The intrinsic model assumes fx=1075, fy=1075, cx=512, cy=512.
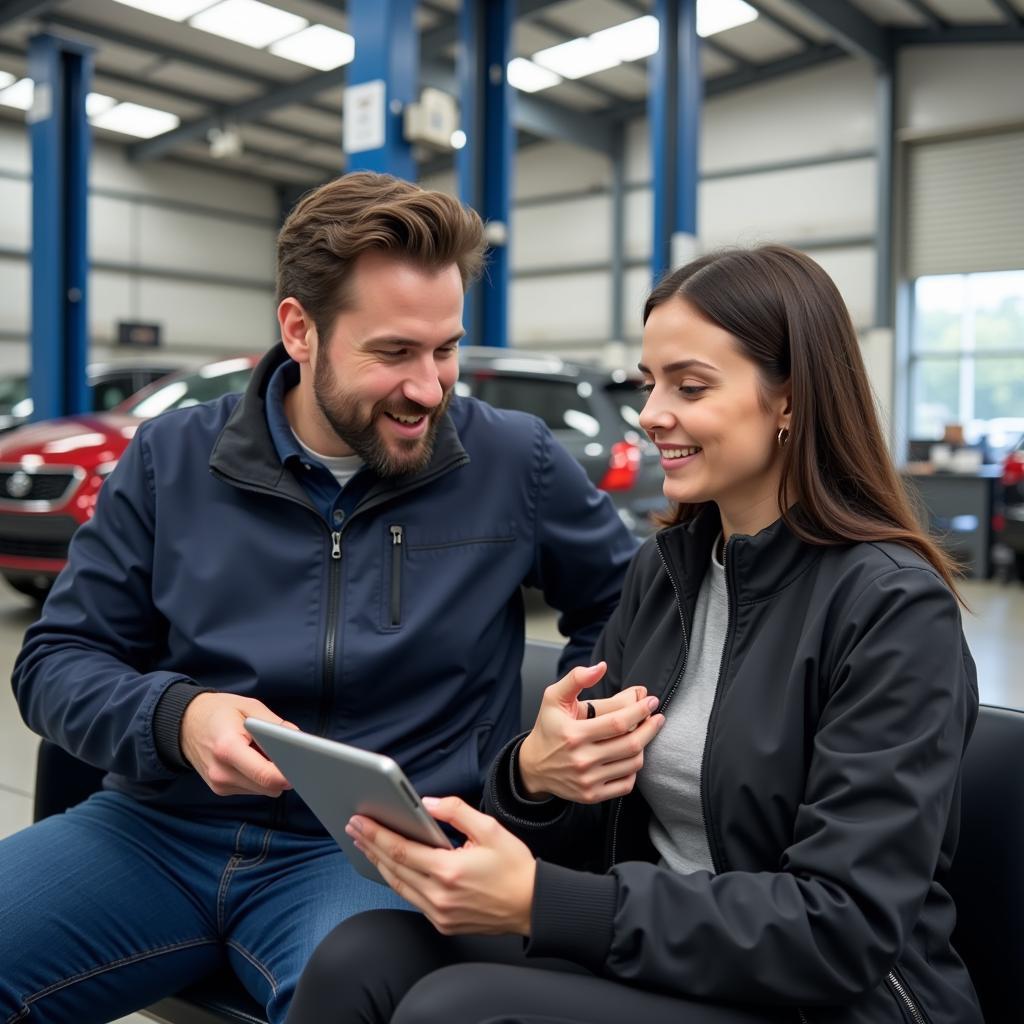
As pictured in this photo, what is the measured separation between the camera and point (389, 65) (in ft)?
16.7

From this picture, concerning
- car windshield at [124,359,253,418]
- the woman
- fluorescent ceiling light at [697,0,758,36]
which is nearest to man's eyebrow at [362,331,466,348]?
the woman

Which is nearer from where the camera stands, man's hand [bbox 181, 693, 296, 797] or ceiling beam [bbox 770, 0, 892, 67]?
man's hand [bbox 181, 693, 296, 797]

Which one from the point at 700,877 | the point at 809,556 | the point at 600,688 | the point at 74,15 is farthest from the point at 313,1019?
the point at 74,15

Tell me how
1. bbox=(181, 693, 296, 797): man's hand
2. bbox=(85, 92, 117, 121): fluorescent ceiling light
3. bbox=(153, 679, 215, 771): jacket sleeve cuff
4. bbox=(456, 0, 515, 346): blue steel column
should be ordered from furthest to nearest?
bbox=(85, 92, 117, 121): fluorescent ceiling light
bbox=(456, 0, 515, 346): blue steel column
bbox=(153, 679, 215, 771): jacket sleeve cuff
bbox=(181, 693, 296, 797): man's hand

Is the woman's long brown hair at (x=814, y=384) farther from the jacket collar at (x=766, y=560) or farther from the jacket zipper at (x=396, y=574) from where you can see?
the jacket zipper at (x=396, y=574)

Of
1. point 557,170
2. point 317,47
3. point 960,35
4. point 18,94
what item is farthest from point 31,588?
point 557,170

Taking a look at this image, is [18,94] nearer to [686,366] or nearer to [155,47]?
[155,47]

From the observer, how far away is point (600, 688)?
1412 millimetres

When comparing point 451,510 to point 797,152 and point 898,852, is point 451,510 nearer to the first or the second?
point 898,852

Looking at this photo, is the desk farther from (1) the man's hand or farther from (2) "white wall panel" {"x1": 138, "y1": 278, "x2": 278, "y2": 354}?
(2) "white wall panel" {"x1": 138, "y1": 278, "x2": 278, "y2": 354}

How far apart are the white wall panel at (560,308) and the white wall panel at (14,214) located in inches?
269

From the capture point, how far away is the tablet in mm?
938

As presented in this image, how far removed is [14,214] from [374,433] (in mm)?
14975

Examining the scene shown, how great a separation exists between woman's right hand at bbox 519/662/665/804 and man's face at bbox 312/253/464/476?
1.61 feet
